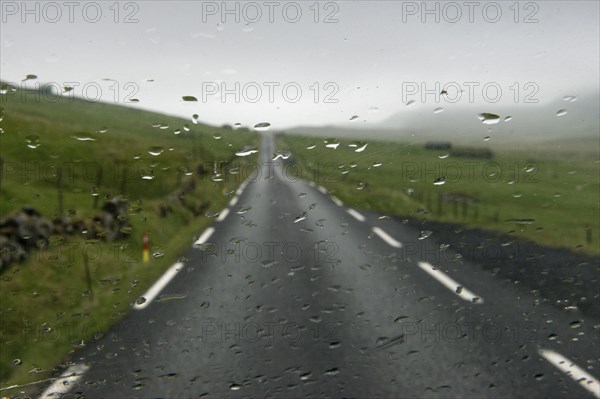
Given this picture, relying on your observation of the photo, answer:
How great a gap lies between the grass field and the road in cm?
36

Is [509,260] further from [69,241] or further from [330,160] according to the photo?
[69,241]

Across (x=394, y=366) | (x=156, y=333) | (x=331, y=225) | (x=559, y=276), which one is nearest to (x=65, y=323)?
(x=156, y=333)

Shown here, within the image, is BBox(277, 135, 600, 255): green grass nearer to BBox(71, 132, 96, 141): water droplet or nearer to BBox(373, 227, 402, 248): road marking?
BBox(373, 227, 402, 248): road marking

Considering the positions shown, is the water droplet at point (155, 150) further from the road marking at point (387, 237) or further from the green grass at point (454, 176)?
the road marking at point (387, 237)

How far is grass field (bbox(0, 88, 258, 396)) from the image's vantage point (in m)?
4.44

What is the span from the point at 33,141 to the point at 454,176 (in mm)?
3887

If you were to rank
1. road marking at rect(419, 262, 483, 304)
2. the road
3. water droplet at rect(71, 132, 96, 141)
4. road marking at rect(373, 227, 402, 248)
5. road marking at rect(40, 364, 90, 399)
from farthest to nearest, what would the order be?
road marking at rect(373, 227, 402, 248) → road marking at rect(419, 262, 483, 304) → water droplet at rect(71, 132, 96, 141) → the road → road marking at rect(40, 364, 90, 399)

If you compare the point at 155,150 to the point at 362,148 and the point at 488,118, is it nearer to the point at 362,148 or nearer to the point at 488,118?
the point at 362,148

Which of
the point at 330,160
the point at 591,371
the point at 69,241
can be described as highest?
the point at 330,160

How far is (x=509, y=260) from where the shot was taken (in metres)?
8.68

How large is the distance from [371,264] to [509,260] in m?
2.44

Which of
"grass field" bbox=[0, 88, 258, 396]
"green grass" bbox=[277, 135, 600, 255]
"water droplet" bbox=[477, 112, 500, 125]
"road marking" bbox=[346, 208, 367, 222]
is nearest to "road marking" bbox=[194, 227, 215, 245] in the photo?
"grass field" bbox=[0, 88, 258, 396]

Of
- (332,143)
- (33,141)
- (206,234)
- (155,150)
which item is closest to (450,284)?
(332,143)

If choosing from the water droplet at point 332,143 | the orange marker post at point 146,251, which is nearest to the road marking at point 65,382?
the water droplet at point 332,143
